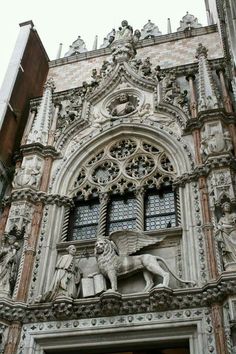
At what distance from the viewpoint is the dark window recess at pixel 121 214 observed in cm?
1238

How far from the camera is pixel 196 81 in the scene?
49.9 ft

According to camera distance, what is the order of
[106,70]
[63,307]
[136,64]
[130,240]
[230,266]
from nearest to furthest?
Result: [230,266], [63,307], [130,240], [136,64], [106,70]

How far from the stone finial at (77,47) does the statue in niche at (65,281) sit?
12612 millimetres

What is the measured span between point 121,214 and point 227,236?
11.7 ft

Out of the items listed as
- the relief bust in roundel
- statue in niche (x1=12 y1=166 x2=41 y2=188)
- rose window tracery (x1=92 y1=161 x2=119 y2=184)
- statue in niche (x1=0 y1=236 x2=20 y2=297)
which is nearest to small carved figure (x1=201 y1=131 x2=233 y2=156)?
rose window tracery (x1=92 y1=161 x2=119 y2=184)

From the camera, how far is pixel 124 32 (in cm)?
1792

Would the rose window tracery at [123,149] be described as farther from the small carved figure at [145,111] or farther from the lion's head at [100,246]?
Result: the lion's head at [100,246]

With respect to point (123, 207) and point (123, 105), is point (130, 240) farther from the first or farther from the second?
point (123, 105)

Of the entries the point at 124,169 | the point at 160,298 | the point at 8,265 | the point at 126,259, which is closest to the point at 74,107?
the point at 124,169

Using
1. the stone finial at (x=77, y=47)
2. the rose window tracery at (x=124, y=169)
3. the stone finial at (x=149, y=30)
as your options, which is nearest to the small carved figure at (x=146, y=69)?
the rose window tracery at (x=124, y=169)

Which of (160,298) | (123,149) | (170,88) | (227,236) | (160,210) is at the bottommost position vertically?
(160,298)

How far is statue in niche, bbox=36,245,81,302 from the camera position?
1059 cm

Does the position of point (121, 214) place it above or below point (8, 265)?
above

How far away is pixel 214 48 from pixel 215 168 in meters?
8.04
